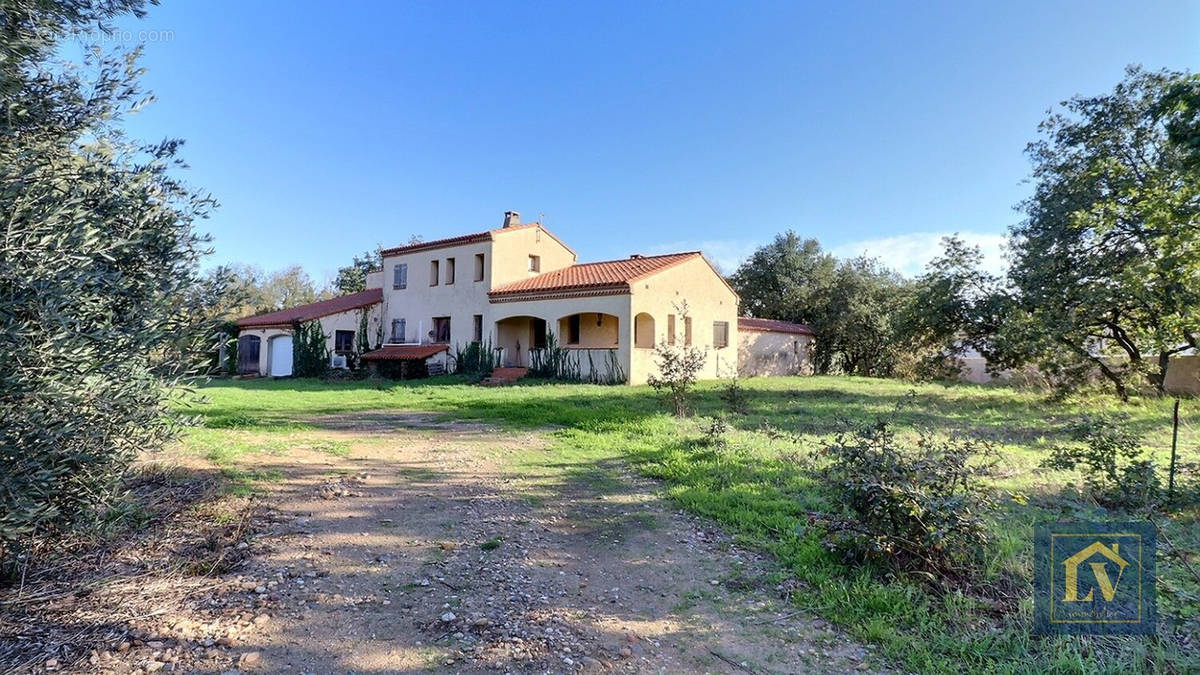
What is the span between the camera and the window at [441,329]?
75.3 feet

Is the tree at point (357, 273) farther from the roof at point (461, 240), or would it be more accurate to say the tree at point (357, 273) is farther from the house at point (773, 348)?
the house at point (773, 348)

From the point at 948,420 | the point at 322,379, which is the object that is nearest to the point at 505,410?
the point at 948,420

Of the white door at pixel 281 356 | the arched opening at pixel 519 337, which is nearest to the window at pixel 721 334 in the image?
the arched opening at pixel 519 337

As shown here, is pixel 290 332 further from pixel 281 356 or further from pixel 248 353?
pixel 248 353

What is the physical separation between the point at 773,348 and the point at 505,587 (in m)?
24.3

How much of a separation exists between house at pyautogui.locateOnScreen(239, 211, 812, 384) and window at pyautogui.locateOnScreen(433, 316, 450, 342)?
5 centimetres

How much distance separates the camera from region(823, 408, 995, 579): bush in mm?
3410

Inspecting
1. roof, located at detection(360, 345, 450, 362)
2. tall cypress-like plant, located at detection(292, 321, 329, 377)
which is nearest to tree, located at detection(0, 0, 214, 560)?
roof, located at detection(360, 345, 450, 362)

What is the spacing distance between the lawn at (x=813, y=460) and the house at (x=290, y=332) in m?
6.95

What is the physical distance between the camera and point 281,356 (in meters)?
23.1

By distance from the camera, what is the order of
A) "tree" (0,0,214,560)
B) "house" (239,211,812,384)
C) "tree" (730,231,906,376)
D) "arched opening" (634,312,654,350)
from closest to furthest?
1. "tree" (0,0,214,560)
2. "house" (239,211,812,384)
3. "arched opening" (634,312,654,350)
4. "tree" (730,231,906,376)

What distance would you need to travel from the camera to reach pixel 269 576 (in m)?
3.44

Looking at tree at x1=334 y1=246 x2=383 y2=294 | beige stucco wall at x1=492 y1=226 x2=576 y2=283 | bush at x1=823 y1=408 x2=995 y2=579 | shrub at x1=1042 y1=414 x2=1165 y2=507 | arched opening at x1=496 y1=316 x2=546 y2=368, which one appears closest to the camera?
bush at x1=823 y1=408 x2=995 y2=579

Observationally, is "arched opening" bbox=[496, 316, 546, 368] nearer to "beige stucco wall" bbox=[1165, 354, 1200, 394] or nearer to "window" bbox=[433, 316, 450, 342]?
"window" bbox=[433, 316, 450, 342]
